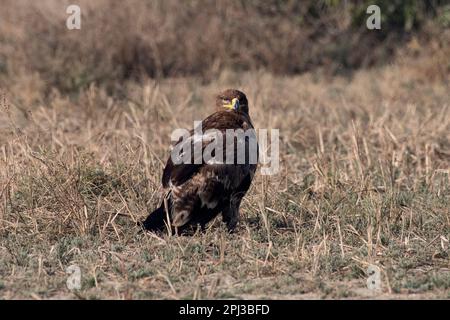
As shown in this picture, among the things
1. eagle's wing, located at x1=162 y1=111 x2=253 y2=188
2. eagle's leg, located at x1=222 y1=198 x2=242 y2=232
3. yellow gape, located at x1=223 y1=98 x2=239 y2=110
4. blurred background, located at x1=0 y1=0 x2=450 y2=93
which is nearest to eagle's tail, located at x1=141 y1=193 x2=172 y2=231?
eagle's wing, located at x1=162 y1=111 x2=253 y2=188

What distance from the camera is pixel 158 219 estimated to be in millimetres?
5867

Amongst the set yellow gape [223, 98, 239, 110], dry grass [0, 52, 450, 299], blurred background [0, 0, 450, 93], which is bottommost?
dry grass [0, 52, 450, 299]

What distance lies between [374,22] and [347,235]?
20.2 ft

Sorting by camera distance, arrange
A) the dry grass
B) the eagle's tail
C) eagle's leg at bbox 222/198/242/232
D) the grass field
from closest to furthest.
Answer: the dry grass < the grass field < the eagle's tail < eagle's leg at bbox 222/198/242/232

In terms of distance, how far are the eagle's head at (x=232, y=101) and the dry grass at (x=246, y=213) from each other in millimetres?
554

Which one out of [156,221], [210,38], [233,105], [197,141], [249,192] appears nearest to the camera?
[156,221]

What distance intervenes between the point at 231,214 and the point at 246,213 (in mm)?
490

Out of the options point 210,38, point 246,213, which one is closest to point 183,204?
point 246,213

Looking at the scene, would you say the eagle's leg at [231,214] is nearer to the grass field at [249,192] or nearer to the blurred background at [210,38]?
the grass field at [249,192]

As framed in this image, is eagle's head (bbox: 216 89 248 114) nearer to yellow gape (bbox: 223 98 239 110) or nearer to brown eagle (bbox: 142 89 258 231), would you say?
yellow gape (bbox: 223 98 239 110)

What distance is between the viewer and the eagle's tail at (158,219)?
231 inches

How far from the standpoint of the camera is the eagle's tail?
5.86 m

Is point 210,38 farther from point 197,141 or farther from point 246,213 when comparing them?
point 197,141
